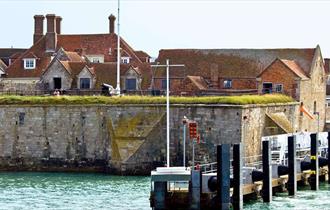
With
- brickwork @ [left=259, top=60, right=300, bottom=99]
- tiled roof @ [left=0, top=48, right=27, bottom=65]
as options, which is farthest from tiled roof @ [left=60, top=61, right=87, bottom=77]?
tiled roof @ [left=0, top=48, right=27, bottom=65]

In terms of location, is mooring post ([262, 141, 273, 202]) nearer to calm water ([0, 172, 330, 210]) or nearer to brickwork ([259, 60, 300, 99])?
calm water ([0, 172, 330, 210])

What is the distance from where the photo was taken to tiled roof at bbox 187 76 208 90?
68400 mm

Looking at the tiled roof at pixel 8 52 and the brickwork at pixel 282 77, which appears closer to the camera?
the brickwork at pixel 282 77

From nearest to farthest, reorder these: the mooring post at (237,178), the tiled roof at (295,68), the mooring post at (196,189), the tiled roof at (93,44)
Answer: the mooring post at (196,189) → the mooring post at (237,178) → the tiled roof at (295,68) → the tiled roof at (93,44)

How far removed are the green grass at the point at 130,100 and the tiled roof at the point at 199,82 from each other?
24.6ft

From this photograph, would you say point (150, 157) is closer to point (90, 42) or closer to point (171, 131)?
point (171, 131)

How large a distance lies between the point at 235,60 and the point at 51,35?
19.6 m

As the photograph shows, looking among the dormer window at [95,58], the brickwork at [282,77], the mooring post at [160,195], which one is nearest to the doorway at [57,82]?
the dormer window at [95,58]

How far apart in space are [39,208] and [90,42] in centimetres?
4186

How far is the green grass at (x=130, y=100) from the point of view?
5716cm

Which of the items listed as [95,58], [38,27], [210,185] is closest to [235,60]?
[95,58]

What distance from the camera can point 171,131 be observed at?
2247 inches

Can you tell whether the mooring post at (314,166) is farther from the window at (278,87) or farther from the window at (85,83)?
the window at (85,83)

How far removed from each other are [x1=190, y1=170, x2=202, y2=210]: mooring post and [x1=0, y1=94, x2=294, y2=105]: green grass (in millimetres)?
16966
